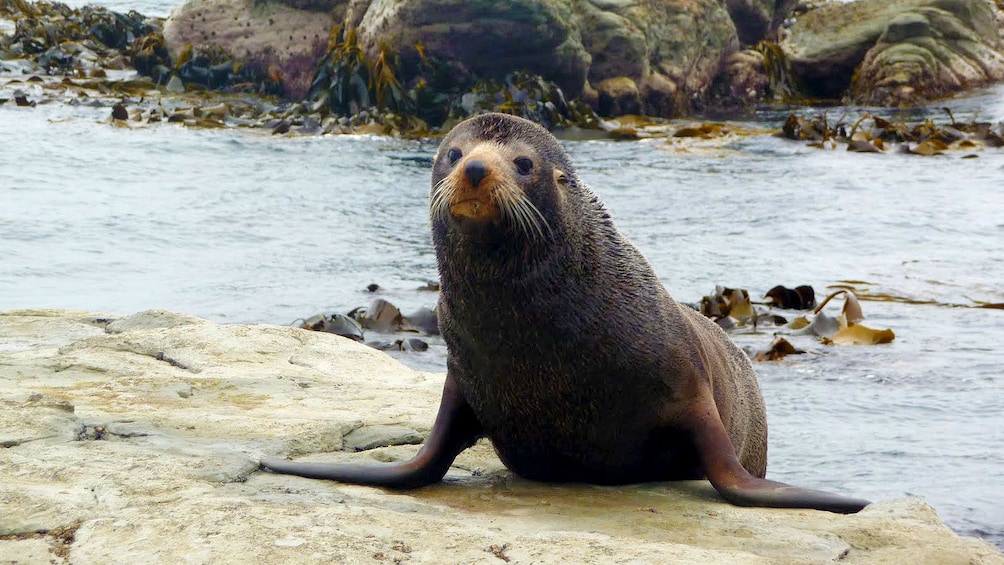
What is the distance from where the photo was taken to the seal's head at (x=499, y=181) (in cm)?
430

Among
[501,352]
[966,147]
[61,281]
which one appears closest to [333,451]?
[501,352]

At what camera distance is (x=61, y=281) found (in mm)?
11086

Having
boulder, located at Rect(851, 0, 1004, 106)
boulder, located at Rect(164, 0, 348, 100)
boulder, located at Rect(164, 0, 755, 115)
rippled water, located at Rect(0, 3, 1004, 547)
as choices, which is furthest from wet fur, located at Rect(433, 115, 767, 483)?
boulder, located at Rect(851, 0, 1004, 106)

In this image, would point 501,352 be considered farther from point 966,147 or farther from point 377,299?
point 966,147

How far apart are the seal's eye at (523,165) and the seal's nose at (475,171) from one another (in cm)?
37

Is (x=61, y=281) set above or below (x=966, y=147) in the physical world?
below

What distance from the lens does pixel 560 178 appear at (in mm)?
4863

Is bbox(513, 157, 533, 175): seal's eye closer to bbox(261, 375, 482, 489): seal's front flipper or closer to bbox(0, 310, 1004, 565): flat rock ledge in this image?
bbox(261, 375, 482, 489): seal's front flipper

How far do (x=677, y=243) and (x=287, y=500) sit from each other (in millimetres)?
9367

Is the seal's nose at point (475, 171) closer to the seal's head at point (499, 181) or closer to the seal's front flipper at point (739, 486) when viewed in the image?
the seal's head at point (499, 181)

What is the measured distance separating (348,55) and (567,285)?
16.9 m

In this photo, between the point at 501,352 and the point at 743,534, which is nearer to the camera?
the point at 743,534

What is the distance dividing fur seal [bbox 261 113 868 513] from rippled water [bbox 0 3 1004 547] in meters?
1.71

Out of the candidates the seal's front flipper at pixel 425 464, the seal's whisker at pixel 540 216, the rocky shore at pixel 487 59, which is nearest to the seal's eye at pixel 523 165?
the seal's whisker at pixel 540 216
